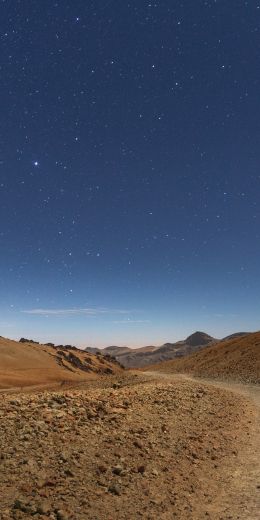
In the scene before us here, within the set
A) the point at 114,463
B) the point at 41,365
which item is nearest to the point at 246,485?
the point at 114,463

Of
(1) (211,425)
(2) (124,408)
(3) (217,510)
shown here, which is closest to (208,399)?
(1) (211,425)

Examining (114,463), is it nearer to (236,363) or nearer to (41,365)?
(236,363)

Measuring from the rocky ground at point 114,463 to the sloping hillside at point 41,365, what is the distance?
1062 inches

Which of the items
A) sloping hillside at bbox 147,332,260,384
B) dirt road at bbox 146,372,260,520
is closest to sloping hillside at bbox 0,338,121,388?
sloping hillside at bbox 147,332,260,384

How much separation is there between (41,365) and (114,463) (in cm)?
5970

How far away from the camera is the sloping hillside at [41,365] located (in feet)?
147

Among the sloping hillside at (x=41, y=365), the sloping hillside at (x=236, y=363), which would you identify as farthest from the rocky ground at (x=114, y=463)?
the sloping hillside at (x=236, y=363)

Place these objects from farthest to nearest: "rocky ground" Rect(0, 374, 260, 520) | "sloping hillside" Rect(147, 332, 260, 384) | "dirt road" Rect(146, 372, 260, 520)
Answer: "sloping hillside" Rect(147, 332, 260, 384), "dirt road" Rect(146, 372, 260, 520), "rocky ground" Rect(0, 374, 260, 520)

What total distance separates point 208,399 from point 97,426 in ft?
38.4

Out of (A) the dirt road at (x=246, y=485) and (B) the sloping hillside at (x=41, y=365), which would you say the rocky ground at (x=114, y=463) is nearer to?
(A) the dirt road at (x=246, y=485)

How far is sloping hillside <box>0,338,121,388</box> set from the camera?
147ft

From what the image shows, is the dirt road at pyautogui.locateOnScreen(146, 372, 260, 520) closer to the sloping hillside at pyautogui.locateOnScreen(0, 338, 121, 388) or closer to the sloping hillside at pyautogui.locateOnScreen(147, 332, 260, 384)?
the sloping hillside at pyautogui.locateOnScreen(147, 332, 260, 384)

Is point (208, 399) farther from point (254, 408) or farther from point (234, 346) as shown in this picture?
point (234, 346)

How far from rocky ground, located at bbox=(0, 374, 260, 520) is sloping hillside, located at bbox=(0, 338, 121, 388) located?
1062 inches
